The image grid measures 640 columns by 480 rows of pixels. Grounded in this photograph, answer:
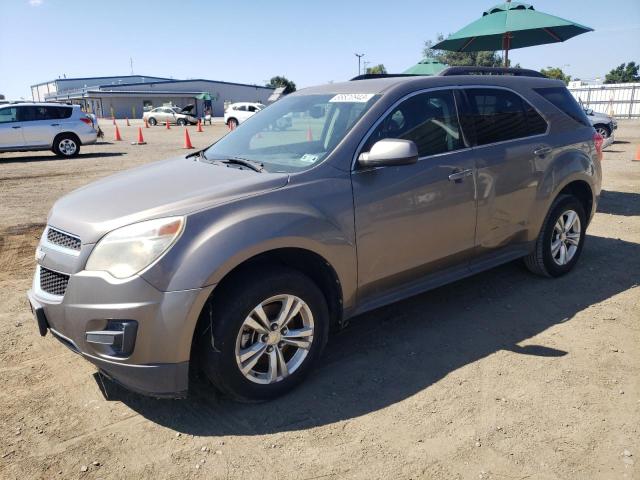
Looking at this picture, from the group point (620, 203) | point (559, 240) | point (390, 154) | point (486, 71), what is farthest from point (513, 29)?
point (390, 154)

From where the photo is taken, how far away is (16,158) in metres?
16.8

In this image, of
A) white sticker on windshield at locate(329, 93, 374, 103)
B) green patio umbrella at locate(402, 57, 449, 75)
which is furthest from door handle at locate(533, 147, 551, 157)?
green patio umbrella at locate(402, 57, 449, 75)

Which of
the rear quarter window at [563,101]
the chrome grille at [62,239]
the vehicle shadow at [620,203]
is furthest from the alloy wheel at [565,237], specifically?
the chrome grille at [62,239]

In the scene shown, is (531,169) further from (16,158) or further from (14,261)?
(16,158)

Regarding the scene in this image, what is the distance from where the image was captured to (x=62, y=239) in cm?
290

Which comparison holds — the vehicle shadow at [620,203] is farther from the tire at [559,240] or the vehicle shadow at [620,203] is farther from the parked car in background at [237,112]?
the parked car in background at [237,112]

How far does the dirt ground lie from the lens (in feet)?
8.29

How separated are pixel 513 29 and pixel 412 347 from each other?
252 inches

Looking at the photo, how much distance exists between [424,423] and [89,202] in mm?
2370

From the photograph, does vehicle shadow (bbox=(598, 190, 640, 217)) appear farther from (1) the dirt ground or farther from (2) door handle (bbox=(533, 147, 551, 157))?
(2) door handle (bbox=(533, 147, 551, 157))

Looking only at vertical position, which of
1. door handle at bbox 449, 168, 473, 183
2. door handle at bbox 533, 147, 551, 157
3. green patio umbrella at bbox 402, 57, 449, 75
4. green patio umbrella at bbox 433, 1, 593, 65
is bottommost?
door handle at bbox 449, 168, 473, 183

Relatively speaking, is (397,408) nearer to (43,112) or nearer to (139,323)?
(139,323)

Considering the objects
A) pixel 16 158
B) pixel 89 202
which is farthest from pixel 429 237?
pixel 16 158

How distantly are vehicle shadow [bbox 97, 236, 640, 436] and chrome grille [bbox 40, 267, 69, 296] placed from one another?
77 cm
